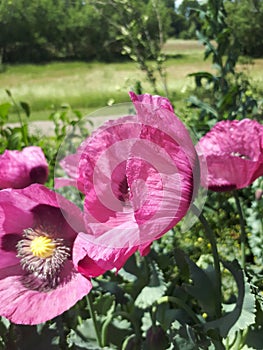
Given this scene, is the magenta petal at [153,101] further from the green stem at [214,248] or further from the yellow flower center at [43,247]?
the yellow flower center at [43,247]

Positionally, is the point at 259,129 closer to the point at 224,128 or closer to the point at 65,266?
the point at 224,128

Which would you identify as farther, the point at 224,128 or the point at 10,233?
the point at 224,128

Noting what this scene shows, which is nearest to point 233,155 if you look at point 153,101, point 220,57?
point 153,101

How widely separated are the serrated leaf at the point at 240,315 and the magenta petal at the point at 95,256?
181 millimetres

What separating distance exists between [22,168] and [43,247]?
7.8 inches

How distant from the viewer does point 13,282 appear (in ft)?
2.19

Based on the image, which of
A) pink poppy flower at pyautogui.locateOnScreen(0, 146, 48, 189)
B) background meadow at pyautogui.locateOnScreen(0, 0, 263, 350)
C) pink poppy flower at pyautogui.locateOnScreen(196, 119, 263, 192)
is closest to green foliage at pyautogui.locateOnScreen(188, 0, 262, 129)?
background meadow at pyautogui.locateOnScreen(0, 0, 263, 350)

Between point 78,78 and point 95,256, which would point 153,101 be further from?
point 78,78

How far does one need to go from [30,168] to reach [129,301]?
0.35 metres

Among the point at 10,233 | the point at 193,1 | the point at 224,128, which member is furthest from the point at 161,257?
the point at 193,1

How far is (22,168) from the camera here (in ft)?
2.79

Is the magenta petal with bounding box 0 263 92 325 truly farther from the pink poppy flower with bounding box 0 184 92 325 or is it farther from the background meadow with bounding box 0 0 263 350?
the background meadow with bounding box 0 0 263 350

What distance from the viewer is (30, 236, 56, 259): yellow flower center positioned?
688mm

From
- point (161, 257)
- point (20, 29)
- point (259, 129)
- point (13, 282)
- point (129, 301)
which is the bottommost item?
point (20, 29)
